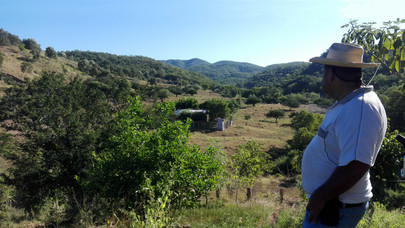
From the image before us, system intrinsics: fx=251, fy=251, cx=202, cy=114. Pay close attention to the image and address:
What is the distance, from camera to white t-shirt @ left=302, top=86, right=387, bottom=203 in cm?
132

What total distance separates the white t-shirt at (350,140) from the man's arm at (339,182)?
1.4 inches

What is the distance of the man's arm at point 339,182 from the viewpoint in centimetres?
134

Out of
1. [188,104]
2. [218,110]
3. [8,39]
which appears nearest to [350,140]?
[218,110]

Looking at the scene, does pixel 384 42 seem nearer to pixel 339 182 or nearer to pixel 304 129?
pixel 339 182

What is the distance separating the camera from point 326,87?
1704 mm

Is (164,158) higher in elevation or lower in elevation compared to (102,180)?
higher

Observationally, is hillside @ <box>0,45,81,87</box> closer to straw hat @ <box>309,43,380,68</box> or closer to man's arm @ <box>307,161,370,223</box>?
straw hat @ <box>309,43,380,68</box>

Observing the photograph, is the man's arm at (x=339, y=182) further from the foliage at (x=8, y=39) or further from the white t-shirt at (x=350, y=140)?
the foliage at (x=8, y=39)

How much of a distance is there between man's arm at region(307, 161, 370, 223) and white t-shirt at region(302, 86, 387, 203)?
0.11 feet

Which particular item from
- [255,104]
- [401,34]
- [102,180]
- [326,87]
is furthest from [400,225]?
[255,104]

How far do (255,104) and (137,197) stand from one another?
6317 cm

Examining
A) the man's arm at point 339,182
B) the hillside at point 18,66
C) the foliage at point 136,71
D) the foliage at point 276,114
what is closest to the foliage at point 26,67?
the hillside at point 18,66

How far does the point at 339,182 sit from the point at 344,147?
193mm

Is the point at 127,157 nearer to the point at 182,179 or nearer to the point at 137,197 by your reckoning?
the point at 137,197
